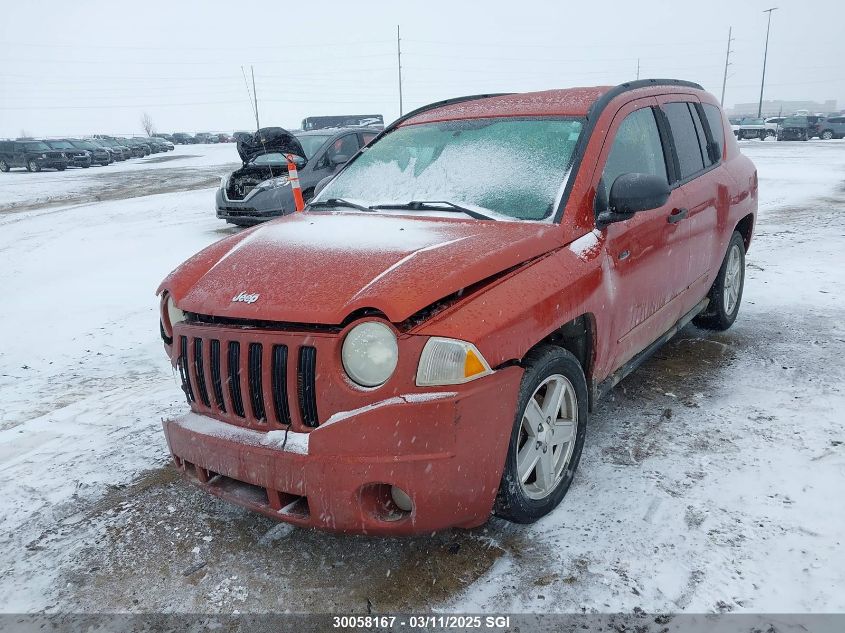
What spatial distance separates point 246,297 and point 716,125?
380 centimetres

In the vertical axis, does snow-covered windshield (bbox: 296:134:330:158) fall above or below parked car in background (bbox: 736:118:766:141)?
above

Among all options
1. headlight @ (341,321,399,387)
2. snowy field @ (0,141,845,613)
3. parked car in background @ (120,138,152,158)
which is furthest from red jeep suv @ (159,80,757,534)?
parked car in background @ (120,138,152,158)

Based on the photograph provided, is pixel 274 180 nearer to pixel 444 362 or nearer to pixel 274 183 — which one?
pixel 274 183

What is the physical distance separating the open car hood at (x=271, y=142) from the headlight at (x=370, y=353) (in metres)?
7.15

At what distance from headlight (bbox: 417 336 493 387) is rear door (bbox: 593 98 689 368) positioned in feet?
3.68

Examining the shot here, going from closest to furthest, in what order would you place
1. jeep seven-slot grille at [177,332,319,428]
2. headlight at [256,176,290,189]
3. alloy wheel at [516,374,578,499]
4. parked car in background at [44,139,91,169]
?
jeep seven-slot grille at [177,332,319,428] → alloy wheel at [516,374,578,499] → headlight at [256,176,290,189] → parked car in background at [44,139,91,169]

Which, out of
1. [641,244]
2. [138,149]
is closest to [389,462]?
[641,244]

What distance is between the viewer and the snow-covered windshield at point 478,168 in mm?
3004

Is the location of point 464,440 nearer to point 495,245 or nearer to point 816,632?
point 495,245

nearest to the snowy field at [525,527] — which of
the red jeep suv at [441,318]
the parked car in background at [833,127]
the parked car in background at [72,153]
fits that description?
the red jeep suv at [441,318]

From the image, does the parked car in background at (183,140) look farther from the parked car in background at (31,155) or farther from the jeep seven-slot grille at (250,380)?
the jeep seven-slot grille at (250,380)

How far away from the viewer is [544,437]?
8.71ft

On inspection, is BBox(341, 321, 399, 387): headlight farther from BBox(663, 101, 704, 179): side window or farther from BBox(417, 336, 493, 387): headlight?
BBox(663, 101, 704, 179): side window

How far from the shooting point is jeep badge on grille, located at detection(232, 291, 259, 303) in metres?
2.44
